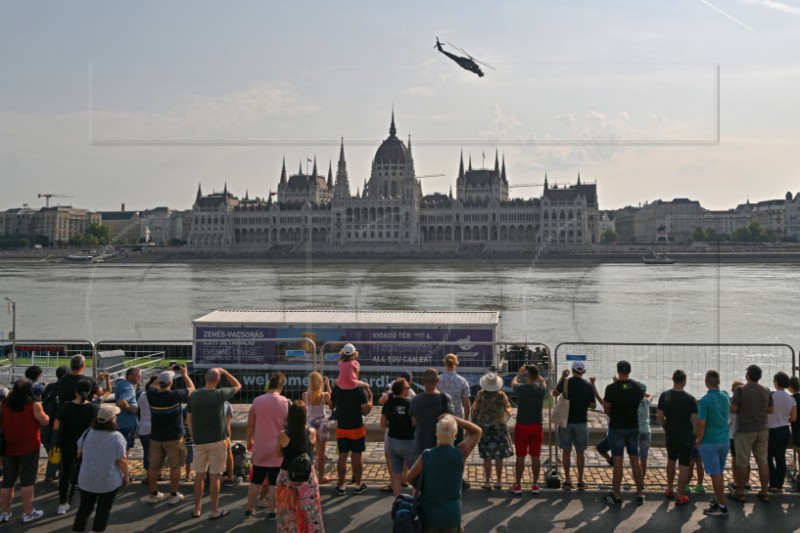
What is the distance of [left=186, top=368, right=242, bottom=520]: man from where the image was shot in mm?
5898

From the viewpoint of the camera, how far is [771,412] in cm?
627

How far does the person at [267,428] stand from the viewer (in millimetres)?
5711

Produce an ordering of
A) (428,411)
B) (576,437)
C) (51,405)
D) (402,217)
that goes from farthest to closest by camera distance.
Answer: (402,217) → (51,405) → (576,437) → (428,411)

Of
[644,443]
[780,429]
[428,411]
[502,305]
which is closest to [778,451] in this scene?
[780,429]

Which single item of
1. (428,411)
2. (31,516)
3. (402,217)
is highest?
(402,217)

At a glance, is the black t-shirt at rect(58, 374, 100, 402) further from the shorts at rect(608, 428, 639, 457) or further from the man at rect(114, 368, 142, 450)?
the shorts at rect(608, 428, 639, 457)

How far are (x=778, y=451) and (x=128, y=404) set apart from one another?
5942 mm

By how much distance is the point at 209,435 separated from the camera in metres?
5.97

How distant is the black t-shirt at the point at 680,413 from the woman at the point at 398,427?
2.31 m

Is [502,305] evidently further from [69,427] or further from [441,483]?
[441,483]

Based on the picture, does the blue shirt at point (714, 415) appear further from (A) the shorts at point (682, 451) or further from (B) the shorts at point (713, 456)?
(A) the shorts at point (682, 451)

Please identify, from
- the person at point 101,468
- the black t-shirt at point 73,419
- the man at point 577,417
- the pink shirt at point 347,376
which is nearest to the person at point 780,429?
the man at point 577,417

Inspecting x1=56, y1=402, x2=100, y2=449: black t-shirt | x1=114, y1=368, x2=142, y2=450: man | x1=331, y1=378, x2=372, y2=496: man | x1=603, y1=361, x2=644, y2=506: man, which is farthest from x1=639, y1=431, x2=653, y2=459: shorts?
x1=56, y1=402, x2=100, y2=449: black t-shirt

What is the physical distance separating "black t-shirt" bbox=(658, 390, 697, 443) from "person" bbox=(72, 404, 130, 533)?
15.0 ft
